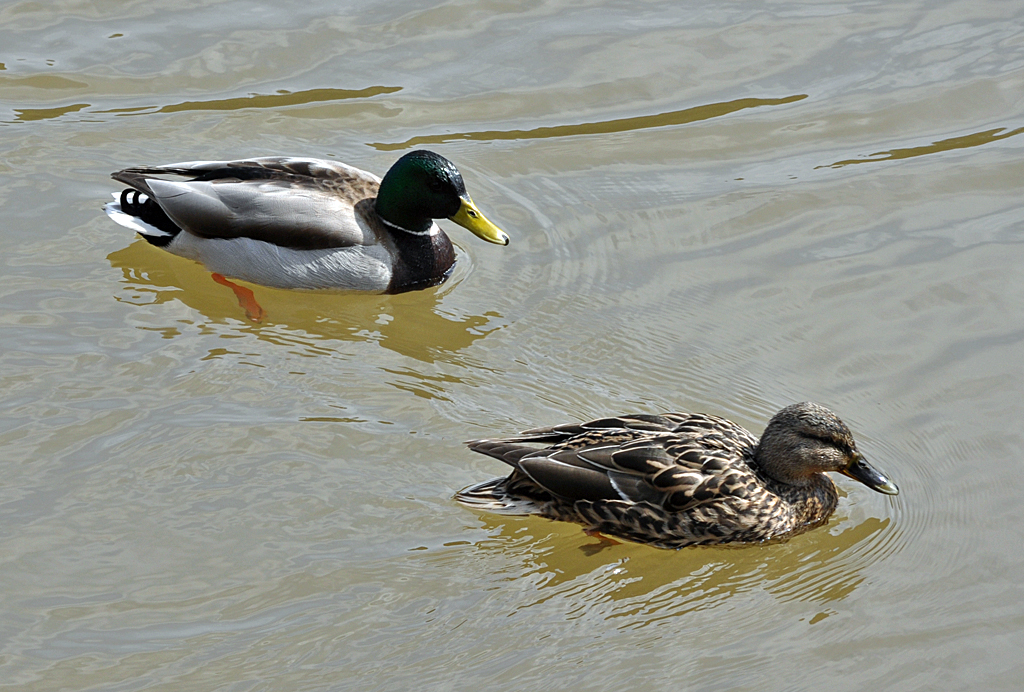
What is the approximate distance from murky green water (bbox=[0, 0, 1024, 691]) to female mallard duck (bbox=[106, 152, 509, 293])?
0.21m

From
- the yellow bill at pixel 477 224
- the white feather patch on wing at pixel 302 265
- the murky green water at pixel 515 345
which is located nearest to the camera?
the murky green water at pixel 515 345

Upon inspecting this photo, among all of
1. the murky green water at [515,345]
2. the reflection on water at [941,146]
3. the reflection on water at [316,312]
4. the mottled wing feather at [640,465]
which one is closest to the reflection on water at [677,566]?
the murky green water at [515,345]

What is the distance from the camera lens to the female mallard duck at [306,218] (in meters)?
8.23

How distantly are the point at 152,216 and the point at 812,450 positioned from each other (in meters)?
4.67

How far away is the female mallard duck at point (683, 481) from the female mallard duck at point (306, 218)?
2.38 meters

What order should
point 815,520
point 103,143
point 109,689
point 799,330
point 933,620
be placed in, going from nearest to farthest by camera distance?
point 109,689
point 933,620
point 815,520
point 799,330
point 103,143

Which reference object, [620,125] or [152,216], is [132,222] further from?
[620,125]

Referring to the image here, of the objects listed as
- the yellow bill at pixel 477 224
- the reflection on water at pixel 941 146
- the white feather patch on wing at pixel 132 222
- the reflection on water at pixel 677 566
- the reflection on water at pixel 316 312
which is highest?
the white feather patch on wing at pixel 132 222

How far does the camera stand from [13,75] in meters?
9.91

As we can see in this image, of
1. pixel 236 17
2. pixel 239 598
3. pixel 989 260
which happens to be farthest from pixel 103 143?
pixel 989 260

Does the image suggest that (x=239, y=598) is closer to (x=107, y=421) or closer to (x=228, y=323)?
(x=107, y=421)

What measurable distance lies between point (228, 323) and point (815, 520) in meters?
3.70

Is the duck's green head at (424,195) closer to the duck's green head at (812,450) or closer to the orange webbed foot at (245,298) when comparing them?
the orange webbed foot at (245,298)

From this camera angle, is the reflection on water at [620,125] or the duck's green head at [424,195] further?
the reflection on water at [620,125]
